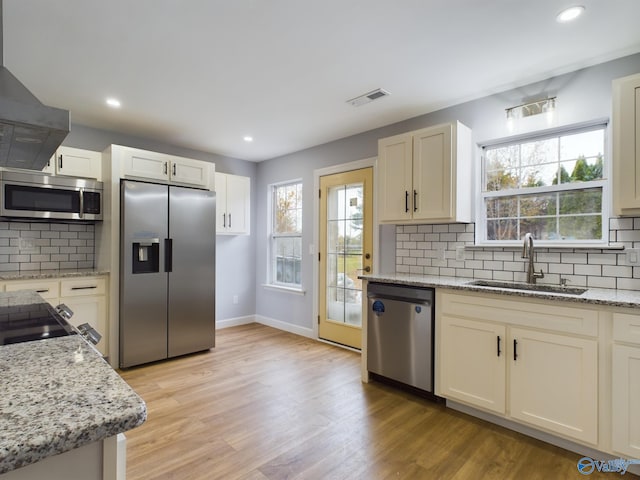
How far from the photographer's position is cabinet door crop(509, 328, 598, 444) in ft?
6.47

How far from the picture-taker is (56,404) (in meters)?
0.72

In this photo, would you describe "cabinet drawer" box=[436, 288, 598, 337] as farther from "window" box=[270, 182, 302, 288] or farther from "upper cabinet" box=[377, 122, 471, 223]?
"window" box=[270, 182, 302, 288]

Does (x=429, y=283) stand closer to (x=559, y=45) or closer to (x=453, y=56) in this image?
(x=453, y=56)

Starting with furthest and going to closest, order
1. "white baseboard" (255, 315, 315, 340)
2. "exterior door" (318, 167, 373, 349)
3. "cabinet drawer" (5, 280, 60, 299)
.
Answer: "white baseboard" (255, 315, 315, 340), "exterior door" (318, 167, 373, 349), "cabinet drawer" (5, 280, 60, 299)

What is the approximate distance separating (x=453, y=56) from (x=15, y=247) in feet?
13.8

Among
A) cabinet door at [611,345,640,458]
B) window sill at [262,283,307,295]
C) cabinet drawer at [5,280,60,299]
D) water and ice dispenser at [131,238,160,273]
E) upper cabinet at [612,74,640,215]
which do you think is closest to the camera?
cabinet door at [611,345,640,458]

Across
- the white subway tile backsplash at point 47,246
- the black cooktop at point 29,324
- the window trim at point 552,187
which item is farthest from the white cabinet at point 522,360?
the white subway tile backsplash at point 47,246

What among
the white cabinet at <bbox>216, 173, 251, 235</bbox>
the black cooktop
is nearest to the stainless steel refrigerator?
the white cabinet at <bbox>216, 173, 251, 235</bbox>

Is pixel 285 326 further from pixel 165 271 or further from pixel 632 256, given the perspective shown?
pixel 632 256

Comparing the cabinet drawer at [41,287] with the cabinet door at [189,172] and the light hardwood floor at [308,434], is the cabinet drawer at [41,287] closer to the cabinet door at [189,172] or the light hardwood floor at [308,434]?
the light hardwood floor at [308,434]

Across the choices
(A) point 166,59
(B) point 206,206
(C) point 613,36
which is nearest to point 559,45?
(C) point 613,36

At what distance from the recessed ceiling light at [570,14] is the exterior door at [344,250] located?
2.08 metres

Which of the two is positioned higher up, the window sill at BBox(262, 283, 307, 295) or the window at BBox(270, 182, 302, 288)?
the window at BBox(270, 182, 302, 288)

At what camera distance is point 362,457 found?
2027mm
